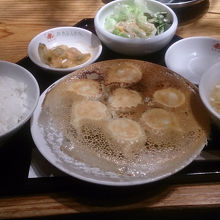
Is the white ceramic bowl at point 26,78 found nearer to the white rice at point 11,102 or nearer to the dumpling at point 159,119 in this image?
the white rice at point 11,102

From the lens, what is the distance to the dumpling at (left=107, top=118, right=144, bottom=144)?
A: 122 centimetres

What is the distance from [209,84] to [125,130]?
1.63ft

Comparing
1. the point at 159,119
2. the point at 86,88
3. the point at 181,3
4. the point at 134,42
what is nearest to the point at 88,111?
the point at 86,88

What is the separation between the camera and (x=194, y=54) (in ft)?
6.38

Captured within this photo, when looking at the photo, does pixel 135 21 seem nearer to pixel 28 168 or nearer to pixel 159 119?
pixel 159 119

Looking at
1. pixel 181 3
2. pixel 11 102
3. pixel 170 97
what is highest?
pixel 181 3

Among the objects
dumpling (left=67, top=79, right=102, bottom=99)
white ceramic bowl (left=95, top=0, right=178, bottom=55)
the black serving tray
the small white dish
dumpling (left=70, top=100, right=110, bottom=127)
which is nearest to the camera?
the black serving tray

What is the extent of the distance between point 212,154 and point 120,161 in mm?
433

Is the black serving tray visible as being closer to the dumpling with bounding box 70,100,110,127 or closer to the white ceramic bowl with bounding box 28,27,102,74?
the dumpling with bounding box 70,100,110,127

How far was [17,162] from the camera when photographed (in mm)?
1282

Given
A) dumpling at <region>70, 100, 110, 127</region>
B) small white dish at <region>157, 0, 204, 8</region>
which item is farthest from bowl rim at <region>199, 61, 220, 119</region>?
small white dish at <region>157, 0, 204, 8</region>

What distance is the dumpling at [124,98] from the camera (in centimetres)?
137

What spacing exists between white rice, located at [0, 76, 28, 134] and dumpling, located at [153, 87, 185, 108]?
0.64 metres

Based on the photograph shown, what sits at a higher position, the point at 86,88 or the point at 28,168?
the point at 86,88
